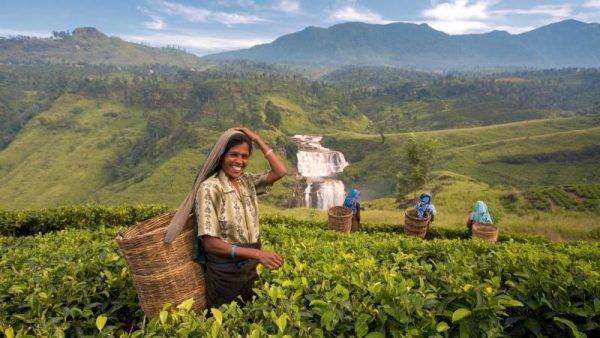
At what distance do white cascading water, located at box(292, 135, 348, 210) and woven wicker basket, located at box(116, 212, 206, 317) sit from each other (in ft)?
192

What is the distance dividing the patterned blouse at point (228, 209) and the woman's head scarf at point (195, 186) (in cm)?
6

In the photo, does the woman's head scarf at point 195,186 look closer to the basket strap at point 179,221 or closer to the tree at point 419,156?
the basket strap at point 179,221

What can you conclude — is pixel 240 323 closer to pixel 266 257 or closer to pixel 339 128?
pixel 266 257

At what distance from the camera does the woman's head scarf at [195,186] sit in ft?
10.4

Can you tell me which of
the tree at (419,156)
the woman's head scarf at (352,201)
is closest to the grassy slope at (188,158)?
the tree at (419,156)

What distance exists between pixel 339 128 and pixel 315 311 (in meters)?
109

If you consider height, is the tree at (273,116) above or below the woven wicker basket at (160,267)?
below

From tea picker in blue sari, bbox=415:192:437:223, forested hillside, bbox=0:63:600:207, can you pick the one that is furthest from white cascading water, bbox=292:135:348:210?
tea picker in blue sari, bbox=415:192:437:223

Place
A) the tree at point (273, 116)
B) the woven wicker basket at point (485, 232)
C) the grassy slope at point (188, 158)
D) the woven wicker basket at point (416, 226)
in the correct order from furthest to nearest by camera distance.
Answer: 1. the tree at point (273, 116)
2. the grassy slope at point (188, 158)
3. the woven wicker basket at point (416, 226)
4. the woven wicker basket at point (485, 232)

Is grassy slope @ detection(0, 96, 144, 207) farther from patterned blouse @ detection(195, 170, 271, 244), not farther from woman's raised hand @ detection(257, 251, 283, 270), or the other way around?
woman's raised hand @ detection(257, 251, 283, 270)

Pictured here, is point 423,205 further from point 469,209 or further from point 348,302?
point 469,209

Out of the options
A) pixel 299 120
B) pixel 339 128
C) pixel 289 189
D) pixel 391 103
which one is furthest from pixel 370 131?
pixel 289 189

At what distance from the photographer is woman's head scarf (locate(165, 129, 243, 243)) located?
10.4 feet

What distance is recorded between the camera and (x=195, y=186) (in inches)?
133
